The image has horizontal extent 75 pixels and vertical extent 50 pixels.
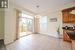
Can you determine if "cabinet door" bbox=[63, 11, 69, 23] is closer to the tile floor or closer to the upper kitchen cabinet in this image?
the upper kitchen cabinet

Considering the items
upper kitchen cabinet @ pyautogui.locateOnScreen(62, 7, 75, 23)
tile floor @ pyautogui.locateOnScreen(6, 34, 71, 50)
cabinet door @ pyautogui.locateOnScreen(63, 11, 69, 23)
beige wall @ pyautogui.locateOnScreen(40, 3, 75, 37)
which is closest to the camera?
tile floor @ pyautogui.locateOnScreen(6, 34, 71, 50)

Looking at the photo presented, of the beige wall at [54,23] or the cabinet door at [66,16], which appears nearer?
the cabinet door at [66,16]

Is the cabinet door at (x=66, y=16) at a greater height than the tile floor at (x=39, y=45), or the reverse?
the cabinet door at (x=66, y=16)

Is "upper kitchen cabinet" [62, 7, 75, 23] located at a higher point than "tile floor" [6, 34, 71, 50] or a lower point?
higher

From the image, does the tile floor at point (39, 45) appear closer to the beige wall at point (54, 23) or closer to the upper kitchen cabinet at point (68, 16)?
the upper kitchen cabinet at point (68, 16)

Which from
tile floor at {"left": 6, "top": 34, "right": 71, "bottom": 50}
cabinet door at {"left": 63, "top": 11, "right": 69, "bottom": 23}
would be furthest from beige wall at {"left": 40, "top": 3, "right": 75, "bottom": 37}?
tile floor at {"left": 6, "top": 34, "right": 71, "bottom": 50}

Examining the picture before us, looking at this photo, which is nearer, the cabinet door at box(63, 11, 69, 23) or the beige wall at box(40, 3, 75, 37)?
the cabinet door at box(63, 11, 69, 23)

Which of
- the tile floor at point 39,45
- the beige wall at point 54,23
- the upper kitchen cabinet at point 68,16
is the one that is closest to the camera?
the tile floor at point 39,45

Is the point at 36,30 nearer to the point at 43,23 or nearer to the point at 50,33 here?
the point at 43,23

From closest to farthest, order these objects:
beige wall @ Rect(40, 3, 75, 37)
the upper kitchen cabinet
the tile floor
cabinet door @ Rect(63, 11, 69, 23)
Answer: the tile floor < the upper kitchen cabinet < cabinet door @ Rect(63, 11, 69, 23) < beige wall @ Rect(40, 3, 75, 37)

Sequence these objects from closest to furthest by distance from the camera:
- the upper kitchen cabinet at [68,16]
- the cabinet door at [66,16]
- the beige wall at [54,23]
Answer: the upper kitchen cabinet at [68,16] → the cabinet door at [66,16] → the beige wall at [54,23]

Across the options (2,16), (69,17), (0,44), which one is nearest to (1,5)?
(2,16)

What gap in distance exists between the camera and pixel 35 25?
523 inches

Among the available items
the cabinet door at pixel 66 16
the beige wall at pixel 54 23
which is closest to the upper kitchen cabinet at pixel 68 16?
the cabinet door at pixel 66 16
